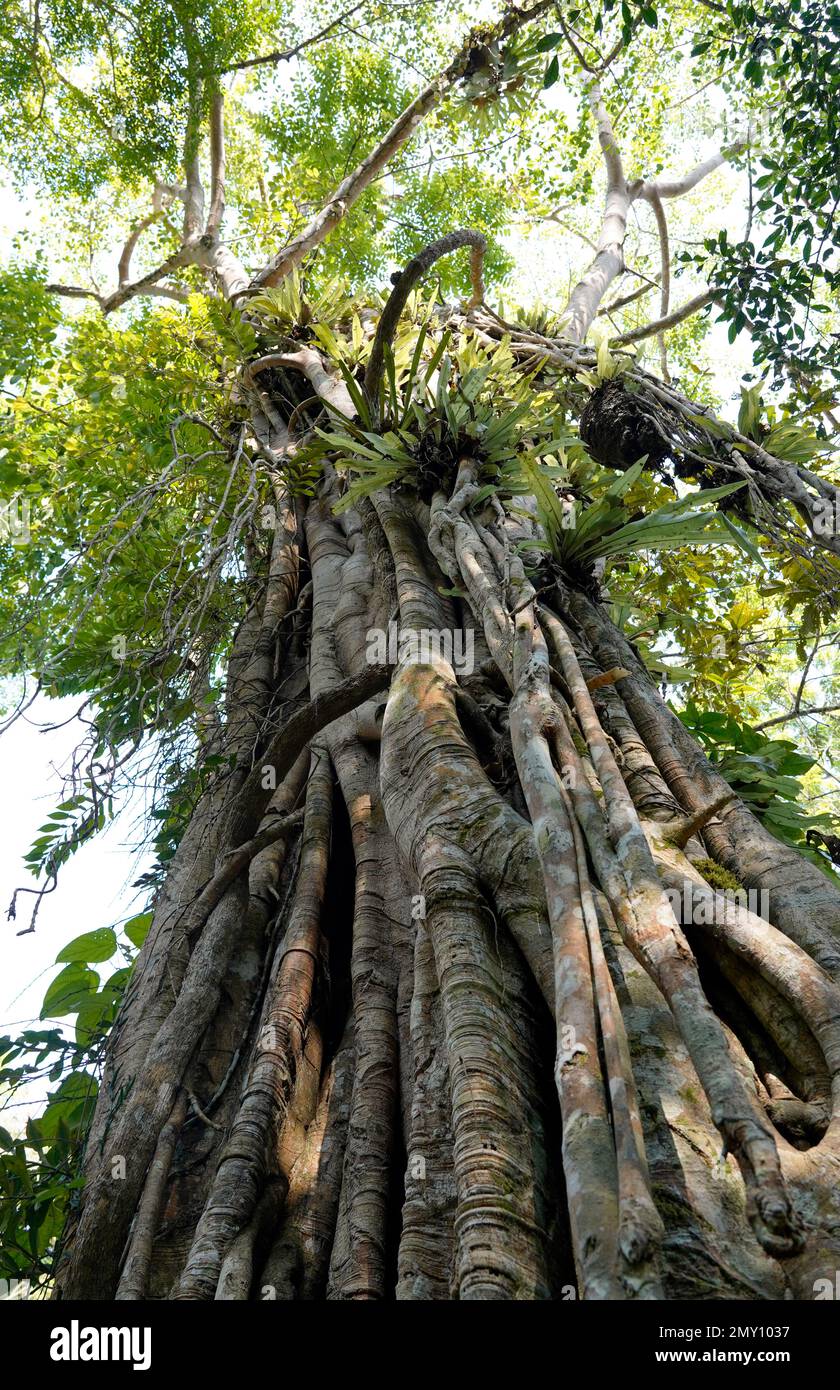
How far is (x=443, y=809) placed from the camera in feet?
7.73

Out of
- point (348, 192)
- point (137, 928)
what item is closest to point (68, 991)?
point (137, 928)

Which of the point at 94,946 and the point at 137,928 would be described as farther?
the point at 137,928

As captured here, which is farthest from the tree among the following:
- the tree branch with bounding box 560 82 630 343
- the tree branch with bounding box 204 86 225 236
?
the tree branch with bounding box 204 86 225 236

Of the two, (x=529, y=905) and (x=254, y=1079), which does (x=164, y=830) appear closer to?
(x=254, y=1079)

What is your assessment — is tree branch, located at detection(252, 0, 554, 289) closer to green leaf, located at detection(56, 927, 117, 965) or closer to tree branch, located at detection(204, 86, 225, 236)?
tree branch, located at detection(204, 86, 225, 236)

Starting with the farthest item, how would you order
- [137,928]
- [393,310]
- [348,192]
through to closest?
[348,192], [393,310], [137,928]

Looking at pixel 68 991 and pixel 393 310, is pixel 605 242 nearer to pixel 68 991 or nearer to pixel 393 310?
pixel 393 310

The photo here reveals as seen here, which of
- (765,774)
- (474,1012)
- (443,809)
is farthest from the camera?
(765,774)

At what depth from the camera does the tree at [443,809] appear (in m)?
1.61

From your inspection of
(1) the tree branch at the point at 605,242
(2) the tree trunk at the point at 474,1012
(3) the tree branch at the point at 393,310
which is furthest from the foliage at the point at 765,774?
(1) the tree branch at the point at 605,242

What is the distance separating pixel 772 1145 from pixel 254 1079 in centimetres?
143

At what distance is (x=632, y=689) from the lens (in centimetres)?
301

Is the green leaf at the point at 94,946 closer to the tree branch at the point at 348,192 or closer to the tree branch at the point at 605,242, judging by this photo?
the tree branch at the point at 348,192

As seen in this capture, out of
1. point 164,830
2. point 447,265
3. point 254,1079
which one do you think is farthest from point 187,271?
point 254,1079
